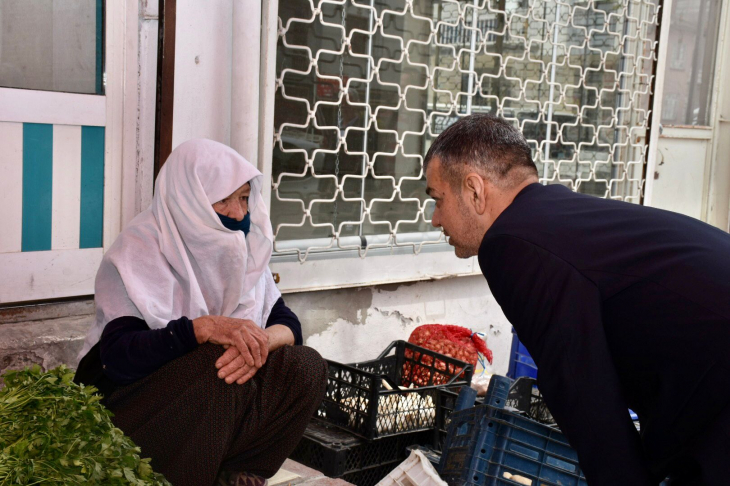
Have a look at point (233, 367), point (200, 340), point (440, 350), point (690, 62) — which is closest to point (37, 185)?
point (200, 340)

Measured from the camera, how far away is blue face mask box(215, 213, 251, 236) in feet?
9.20

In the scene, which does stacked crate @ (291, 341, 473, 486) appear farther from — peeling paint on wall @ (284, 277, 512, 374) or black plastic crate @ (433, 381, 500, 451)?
peeling paint on wall @ (284, 277, 512, 374)

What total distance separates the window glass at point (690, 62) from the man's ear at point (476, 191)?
5.00 m

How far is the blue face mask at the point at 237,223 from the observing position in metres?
2.81

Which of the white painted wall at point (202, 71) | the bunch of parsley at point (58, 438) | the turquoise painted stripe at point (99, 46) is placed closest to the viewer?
the bunch of parsley at point (58, 438)

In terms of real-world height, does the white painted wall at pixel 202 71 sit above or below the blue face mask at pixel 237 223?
above

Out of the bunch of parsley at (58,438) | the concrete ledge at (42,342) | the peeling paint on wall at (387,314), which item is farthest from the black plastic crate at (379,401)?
the bunch of parsley at (58,438)

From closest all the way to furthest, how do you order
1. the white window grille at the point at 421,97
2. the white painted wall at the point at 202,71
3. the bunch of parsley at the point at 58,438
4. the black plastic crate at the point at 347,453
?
the bunch of parsley at the point at 58,438, the black plastic crate at the point at 347,453, the white painted wall at the point at 202,71, the white window grille at the point at 421,97

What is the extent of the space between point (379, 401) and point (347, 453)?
0.79ft

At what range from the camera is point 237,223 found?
284 centimetres

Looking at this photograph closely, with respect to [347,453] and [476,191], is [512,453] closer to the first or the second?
[476,191]

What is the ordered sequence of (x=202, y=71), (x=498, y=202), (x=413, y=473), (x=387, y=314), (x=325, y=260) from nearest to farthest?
(x=498, y=202) → (x=413, y=473) → (x=202, y=71) → (x=325, y=260) → (x=387, y=314)

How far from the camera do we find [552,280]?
1.60m

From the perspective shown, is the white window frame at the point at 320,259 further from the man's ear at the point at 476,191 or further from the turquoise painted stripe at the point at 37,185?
the man's ear at the point at 476,191
